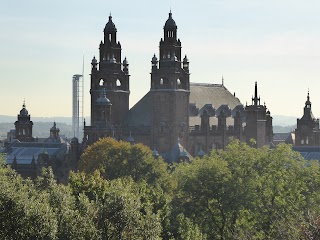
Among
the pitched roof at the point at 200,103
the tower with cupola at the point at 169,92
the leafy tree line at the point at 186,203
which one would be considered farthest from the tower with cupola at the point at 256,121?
the leafy tree line at the point at 186,203

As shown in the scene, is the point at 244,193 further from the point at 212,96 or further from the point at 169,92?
the point at 212,96

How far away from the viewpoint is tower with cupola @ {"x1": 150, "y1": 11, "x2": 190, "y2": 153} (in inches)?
6289

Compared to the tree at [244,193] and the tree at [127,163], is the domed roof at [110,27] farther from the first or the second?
the tree at [244,193]

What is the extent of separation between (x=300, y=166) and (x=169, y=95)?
2683 inches

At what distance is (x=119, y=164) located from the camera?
122 metres

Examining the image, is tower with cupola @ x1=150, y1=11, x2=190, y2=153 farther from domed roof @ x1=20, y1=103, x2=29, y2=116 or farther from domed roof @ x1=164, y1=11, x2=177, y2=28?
domed roof @ x1=20, y1=103, x2=29, y2=116

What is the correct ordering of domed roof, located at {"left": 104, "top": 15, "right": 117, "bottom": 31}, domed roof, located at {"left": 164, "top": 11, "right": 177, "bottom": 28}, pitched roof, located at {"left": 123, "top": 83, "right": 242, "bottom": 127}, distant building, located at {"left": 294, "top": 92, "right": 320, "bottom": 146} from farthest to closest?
1. distant building, located at {"left": 294, "top": 92, "right": 320, "bottom": 146}
2. pitched roof, located at {"left": 123, "top": 83, "right": 242, "bottom": 127}
3. domed roof, located at {"left": 104, "top": 15, "right": 117, "bottom": 31}
4. domed roof, located at {"left": 164, "top": 11, "right": 177, "bottom": 28}

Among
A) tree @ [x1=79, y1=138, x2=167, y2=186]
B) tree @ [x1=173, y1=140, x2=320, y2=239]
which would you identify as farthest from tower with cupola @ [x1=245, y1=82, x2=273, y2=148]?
tree @ [x1=173, y1=140, x2=320, y2=239]

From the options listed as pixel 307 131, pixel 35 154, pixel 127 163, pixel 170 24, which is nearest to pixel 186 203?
pixel 127 163

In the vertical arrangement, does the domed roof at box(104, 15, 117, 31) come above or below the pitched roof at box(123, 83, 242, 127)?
above

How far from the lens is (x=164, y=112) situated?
529ft

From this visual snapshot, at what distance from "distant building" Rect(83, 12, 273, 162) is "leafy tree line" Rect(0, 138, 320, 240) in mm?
53320

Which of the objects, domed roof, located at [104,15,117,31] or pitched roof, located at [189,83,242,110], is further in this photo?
pitched roof, located at [189,83,242,110]

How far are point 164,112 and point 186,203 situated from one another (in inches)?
3016
